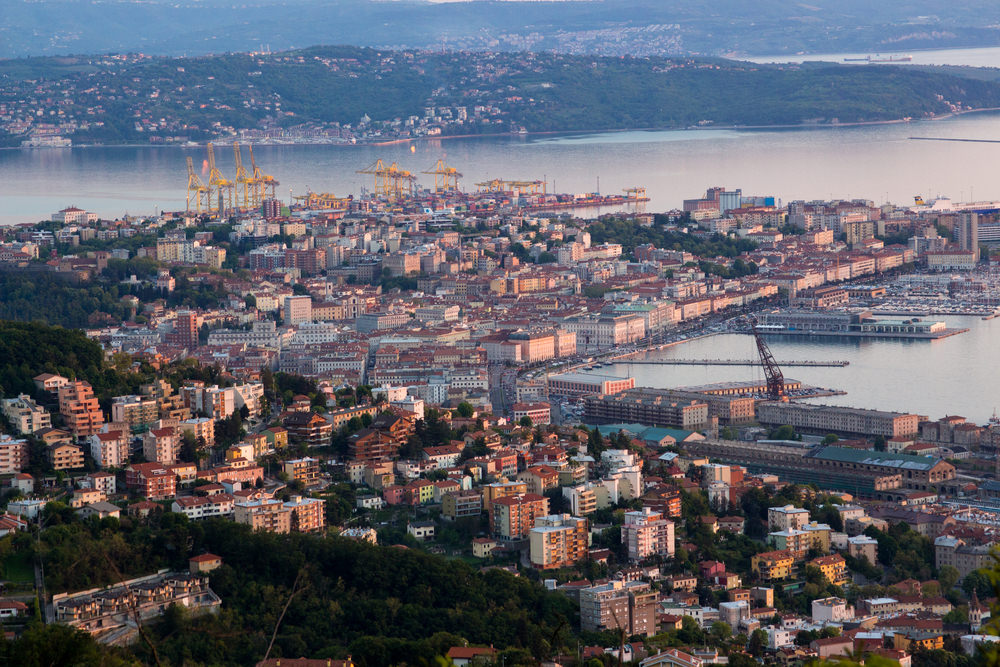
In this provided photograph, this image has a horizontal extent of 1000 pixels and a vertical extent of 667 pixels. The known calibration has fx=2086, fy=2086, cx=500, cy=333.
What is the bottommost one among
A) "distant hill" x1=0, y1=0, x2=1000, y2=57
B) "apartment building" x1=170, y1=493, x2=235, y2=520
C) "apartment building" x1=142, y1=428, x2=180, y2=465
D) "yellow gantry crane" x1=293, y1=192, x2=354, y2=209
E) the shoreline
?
the shoreline

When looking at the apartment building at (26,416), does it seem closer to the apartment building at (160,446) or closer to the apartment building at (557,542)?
the apartment building at (160,446)

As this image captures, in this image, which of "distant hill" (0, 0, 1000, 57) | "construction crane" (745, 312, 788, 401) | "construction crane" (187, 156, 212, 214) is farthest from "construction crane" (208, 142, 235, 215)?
"distant hill" (0, 0, 1000, 57)

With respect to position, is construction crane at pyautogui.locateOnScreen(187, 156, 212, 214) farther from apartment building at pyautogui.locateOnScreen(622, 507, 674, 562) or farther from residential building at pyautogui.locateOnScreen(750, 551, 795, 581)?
residential building at pyautogui.locateOnScreen(750, 551, 795, 581)

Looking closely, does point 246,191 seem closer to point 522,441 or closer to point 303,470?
point 522,441

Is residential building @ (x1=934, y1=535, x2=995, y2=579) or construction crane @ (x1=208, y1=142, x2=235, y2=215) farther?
construction crane @ (x1=208, y1=142, x2=235, y2=215)

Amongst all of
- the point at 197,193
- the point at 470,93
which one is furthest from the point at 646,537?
the point at 470,93
